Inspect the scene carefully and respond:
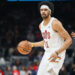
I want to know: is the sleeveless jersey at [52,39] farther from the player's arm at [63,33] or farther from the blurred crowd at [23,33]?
the blurred crowd at [23,33]

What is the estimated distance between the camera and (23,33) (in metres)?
17.0

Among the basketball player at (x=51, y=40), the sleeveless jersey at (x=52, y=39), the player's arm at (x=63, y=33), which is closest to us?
the player's arm at (x=63, y=33)

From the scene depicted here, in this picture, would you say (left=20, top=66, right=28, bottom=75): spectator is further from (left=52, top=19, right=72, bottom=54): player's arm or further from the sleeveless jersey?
(left=52, top=19, right=72, bottom=54): player's arm

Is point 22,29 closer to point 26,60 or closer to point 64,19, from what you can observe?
point 64,19

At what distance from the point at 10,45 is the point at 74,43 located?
2.76m

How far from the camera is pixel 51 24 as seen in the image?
7266mm

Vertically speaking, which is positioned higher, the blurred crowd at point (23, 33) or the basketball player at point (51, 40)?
the basketball player at point (51, 40)

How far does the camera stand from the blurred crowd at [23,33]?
13445 millimetres

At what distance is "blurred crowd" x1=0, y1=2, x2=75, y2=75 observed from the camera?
44.1 feet

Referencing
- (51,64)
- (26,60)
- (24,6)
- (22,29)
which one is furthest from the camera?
(24,6)

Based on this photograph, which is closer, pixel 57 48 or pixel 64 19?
pixel 57 48

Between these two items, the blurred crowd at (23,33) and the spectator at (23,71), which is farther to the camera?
the blurred crowd at (23,33)

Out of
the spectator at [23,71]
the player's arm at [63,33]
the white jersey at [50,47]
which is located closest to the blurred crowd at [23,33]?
the spectator at [23,71]

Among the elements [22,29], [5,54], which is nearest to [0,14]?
[22,29]
